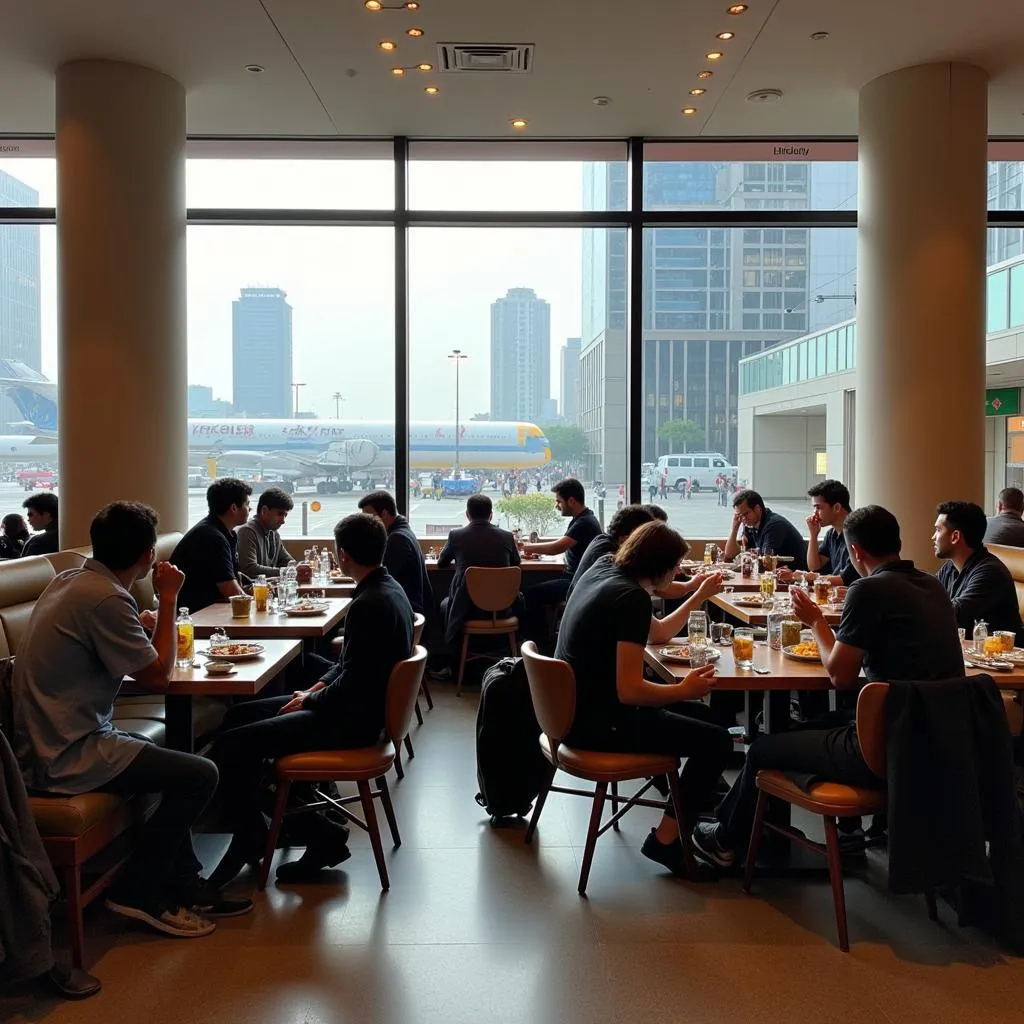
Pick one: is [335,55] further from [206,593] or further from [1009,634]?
[1009,634]

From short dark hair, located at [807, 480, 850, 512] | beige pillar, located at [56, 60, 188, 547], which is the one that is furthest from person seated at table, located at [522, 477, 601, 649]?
beige pillar, located at [56, 60, 188, 547]

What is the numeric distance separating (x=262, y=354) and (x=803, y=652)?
5.76 m

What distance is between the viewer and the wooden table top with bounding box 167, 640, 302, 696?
325 centimetres

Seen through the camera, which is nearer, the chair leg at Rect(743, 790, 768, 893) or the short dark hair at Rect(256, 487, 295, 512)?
the chair leg at Rect(743, 790, 768, 893)

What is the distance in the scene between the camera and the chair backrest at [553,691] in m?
3.29

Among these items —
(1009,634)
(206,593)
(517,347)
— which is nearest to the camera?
(1009,634)

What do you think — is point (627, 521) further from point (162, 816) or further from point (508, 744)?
point (162, 816)

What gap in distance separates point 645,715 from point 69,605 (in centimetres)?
199

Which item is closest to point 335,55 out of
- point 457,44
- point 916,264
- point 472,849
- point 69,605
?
point 457,44

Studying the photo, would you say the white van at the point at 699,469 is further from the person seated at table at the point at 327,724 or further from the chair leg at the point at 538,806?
the person seated at table at the point at 327,724

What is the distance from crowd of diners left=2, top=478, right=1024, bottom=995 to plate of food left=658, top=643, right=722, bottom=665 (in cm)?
12

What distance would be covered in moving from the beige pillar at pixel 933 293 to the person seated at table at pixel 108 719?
511 cm

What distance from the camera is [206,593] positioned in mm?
5180

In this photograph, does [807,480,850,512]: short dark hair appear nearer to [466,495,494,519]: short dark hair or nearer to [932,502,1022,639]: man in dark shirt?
[932,502,1022,639]: man in dark shirt
